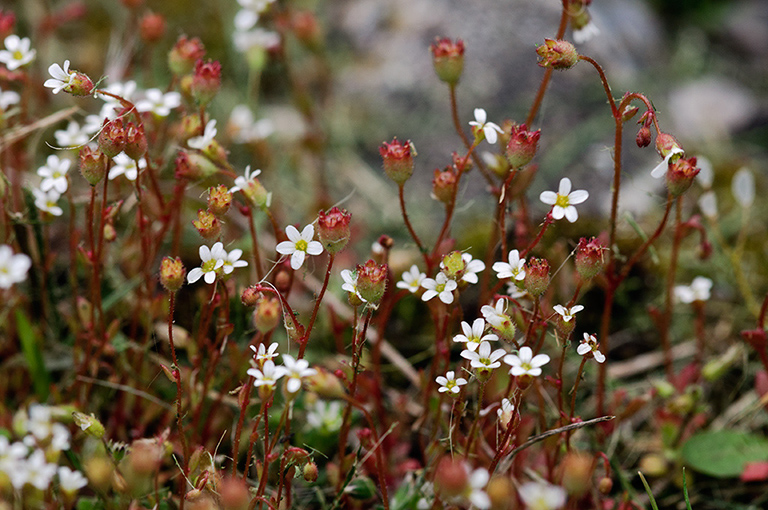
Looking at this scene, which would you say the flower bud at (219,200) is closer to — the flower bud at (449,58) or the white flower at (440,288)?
the white flower at (440,288)

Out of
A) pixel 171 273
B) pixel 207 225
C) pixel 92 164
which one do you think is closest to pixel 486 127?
pixel 207 225

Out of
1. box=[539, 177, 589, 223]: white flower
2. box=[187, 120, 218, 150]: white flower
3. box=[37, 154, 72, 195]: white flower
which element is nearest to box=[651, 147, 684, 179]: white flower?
box=[539, 177, 589, 223]: white flower

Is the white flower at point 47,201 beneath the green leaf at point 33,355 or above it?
above

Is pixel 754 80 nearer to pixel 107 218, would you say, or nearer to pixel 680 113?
pixel 680 113

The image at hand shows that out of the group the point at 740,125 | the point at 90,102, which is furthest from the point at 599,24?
the point at 90,102

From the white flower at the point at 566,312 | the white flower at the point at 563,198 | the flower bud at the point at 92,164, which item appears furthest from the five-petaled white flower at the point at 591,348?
the flower bud at the point at 92,164

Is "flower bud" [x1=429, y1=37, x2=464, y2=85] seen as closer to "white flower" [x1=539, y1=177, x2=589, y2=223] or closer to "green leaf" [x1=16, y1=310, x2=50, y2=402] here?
"white flower" [x1=539, y1=177, x2=589, y2=223]

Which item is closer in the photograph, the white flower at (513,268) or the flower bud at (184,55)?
the white flower at (513,268)
